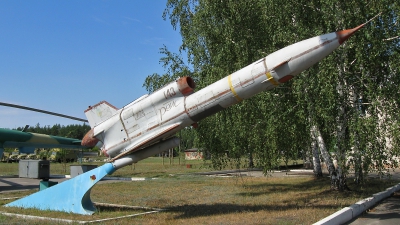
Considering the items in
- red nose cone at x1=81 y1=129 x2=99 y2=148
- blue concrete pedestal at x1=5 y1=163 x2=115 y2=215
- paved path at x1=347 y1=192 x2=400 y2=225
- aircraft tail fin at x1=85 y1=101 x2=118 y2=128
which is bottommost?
paved path at x1=347 y1=192 x2=400 y2=225

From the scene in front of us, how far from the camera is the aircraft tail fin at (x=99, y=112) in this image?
34.1ft

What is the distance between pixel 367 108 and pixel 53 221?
866cm

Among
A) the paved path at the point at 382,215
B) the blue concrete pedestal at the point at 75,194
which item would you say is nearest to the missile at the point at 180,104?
the blue concrete pedestal at the point at 75,194

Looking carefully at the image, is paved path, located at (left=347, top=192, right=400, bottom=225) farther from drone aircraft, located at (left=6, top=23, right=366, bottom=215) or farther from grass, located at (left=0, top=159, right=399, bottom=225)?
drone aircraft, located at (left=6, top=23, right=366, bottom=215)

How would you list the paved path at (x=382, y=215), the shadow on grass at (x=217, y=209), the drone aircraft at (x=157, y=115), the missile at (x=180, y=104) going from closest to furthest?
the missile at (x=180, y=104)
the drone aircraft at (x=157, y=115)
the paved path at (x=382, y=215)
the shadow on grass at (x=217, y=209)

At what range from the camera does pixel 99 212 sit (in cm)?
980

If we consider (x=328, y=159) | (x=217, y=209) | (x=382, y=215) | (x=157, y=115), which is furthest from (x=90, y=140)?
(x=328, y=159)

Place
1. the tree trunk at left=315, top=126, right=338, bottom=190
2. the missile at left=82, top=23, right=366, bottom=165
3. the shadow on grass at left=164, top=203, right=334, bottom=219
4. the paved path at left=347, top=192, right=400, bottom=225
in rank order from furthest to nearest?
the tree trunk at left=315, top=126, right=338, bottom=190 < the shadow on grass at left=164, top=203, right=334, bottom=219 < the paved path at left=347, top=192, right=400, bottom=225 < the missile at left=82, top=23, right=366, bottom=165

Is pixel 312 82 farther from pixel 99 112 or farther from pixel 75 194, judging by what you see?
pixel 75 194

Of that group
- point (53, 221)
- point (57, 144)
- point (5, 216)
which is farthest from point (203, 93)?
point (57, 144)

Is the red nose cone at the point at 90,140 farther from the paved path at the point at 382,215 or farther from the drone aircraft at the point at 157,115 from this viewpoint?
the paved path at the point at 382,215

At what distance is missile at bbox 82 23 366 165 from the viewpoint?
7.79 m

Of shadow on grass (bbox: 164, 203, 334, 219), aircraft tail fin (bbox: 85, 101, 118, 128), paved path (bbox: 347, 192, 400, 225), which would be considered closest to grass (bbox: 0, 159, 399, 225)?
shadow on grass (bbox: 164, 203, 334, 219)

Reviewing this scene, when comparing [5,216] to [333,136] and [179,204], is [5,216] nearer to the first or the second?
[179,204]
